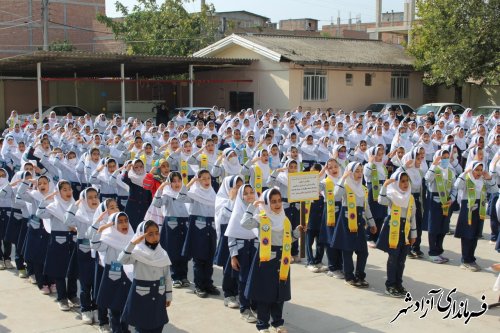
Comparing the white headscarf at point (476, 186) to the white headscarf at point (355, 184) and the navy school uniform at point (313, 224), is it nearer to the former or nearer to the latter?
the white headscarf at point (355, 184)

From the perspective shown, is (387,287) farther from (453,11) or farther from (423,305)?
(453,11)

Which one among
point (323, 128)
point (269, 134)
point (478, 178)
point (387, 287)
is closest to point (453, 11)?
point (323, 128)

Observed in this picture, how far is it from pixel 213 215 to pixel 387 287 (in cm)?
240

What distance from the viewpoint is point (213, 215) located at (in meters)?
8.24

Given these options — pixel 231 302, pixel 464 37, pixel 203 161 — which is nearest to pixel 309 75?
pixel 464 37

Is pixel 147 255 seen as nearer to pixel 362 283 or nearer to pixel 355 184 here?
pixel 355 184

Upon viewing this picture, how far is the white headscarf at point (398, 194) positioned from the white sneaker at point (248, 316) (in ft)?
7.52

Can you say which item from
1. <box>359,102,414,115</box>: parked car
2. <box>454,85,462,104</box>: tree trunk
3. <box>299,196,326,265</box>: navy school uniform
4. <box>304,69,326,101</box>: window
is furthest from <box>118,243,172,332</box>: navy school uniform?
<box>454,85,462,104</box>: tree trunk

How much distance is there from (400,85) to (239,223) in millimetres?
27338

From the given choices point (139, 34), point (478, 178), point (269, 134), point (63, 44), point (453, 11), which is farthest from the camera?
point (63, 44)

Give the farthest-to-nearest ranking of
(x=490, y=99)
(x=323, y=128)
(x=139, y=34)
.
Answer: (x=139, y=34) → (x=490, y=99) → (x=323, y=128)

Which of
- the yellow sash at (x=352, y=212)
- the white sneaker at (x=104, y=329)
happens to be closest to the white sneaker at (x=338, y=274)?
the yellow sash at (x=352, y=212)

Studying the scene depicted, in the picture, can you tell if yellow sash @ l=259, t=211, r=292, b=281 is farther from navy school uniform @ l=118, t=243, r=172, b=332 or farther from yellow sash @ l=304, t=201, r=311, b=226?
yellow sash @ l=304, t=201, r=311, b=226

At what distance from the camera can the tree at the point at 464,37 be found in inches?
1055
